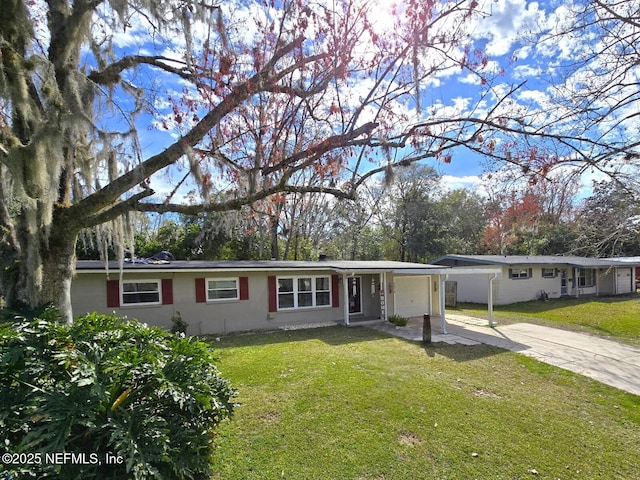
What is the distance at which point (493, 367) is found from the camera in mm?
6883

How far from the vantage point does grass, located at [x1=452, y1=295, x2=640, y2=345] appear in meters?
11.0

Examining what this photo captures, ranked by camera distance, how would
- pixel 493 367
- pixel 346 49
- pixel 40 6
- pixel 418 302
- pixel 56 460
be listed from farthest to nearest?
pixel 418 302, pixel 493 367, pixel 40 6, pixel 346 49, pixel 56 460

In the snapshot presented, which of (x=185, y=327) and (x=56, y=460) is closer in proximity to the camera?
(x=56, y=460)

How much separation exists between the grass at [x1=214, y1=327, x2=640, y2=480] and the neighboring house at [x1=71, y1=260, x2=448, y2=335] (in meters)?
3.72

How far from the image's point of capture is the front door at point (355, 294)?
13688 millimetres

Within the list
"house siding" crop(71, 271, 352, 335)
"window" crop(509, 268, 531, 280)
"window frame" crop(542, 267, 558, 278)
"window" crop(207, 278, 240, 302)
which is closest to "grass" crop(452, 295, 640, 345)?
"window" crop(509, 268, 531, 280)

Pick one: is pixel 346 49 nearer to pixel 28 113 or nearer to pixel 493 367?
pixel 28 113

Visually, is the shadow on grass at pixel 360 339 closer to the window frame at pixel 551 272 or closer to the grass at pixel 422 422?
the grass at pixel 422 422

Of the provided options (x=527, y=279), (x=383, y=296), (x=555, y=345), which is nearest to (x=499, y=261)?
(x=527, y=279)

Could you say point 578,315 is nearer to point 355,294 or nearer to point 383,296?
point 383,296

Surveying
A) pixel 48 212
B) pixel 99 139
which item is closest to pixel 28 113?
pixel 99 139

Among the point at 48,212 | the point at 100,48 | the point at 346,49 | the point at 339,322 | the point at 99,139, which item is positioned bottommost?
the point at 339,322

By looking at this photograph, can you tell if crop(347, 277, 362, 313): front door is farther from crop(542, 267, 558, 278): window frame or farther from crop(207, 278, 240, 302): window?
crop(542, 267, 558, 278): window frame

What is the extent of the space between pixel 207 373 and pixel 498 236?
99.4 ft
